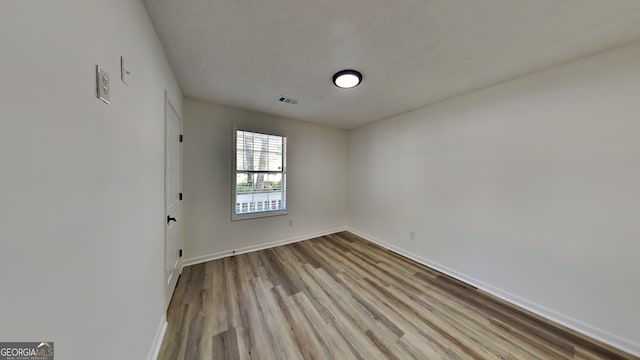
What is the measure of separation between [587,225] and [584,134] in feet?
2.69

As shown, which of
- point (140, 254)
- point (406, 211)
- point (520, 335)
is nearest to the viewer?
point (140, 254)

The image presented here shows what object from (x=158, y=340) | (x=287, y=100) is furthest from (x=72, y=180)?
(x=287, y=100)

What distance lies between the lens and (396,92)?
253 cm

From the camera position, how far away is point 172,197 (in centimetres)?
217

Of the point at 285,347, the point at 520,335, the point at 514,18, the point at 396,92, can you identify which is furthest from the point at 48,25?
the point at 520,335

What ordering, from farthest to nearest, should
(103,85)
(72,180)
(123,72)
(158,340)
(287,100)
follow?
(287,100)
(158,340)
(123,72)
(103,85)
(72,180)

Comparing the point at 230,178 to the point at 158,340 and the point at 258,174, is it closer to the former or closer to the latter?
the point at 258,174

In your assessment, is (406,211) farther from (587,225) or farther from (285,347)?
(285,347)

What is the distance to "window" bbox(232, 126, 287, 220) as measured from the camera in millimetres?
3240

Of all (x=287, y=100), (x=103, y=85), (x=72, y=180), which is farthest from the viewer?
(x=287, y=100)

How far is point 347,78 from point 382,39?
1.88ft

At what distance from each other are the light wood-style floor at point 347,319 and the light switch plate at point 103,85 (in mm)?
1794

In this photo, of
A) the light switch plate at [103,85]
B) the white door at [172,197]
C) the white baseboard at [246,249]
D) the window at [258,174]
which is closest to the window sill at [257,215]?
the window at [258,174]

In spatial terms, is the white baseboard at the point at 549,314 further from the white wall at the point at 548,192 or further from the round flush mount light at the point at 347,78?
the round flush mount light at the point at 347,78
